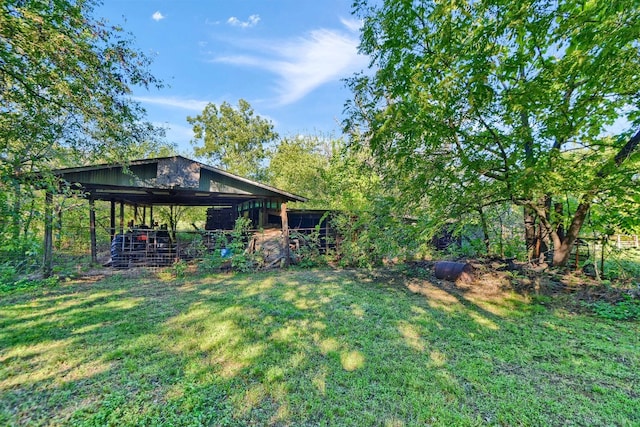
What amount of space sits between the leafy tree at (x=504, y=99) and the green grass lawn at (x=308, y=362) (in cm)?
→ 209

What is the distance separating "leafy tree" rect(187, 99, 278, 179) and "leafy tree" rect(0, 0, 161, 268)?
18617mm

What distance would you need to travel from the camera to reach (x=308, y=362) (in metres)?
3.05

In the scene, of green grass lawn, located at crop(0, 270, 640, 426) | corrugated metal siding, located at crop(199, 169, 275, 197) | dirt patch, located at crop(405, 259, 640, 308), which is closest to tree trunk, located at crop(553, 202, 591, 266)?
dirt patch, located at crop(405, 259, 640, 308)

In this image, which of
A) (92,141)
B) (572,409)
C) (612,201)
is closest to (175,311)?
(92,141)

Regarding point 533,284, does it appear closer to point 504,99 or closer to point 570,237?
point 570,237

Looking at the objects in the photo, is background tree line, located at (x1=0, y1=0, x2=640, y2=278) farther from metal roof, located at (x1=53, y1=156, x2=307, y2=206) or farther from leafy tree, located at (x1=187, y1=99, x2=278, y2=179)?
leafy tree, located at (x1=187, y1=99, x2=278, y2=179)

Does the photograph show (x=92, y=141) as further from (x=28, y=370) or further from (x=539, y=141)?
(x=539, y=141)

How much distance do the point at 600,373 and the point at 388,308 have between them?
8.84 feet

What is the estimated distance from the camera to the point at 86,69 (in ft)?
13.2

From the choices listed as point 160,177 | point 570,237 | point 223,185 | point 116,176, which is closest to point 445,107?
point 570,237

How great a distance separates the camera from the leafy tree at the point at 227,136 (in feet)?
77.5

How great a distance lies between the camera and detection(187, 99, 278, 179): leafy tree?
23.6 meters

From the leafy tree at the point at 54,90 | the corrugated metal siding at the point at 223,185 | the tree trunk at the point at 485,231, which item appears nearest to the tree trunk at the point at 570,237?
the tree trunk at the point at 485,231

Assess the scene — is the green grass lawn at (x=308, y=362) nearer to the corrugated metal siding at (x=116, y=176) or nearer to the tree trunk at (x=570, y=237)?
the tree trunk at (x=570, y=237)
